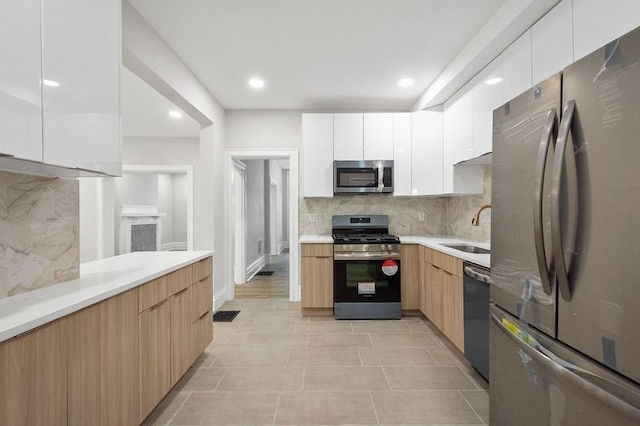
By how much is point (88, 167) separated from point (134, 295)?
63 cm

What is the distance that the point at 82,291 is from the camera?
129 cm

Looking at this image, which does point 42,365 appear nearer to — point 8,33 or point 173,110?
point 8,33

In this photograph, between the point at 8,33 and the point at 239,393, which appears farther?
the point at 239,393

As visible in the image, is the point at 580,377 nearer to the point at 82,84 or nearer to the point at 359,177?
the point at 82,84

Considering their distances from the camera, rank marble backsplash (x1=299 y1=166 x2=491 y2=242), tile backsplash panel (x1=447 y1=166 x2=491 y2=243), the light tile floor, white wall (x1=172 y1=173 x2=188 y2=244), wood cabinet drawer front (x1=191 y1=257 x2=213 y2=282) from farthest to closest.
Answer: white wall (x1=172 y1=173 x2=188 y2=244)
marble backsplash (x1=299 y1=166 x2=491 y2=242)
tile backsplash panel (x1=447 y1=166 x2=491 y2=243)
wood cabinet drawer front (x1=191 y1=257 x2=213 y2=282)
the light tile floor

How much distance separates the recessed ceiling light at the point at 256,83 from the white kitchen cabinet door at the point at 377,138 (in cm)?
126

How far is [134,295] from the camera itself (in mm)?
1479

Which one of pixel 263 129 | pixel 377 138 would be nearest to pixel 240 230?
pixel 263 129

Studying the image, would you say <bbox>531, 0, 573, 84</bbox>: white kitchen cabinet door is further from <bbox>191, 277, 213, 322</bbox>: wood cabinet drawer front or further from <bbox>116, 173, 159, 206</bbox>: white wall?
<bbox>116, 173, 159, 206</bbox>: white wall

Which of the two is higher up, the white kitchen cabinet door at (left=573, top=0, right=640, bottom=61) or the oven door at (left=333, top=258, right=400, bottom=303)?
the white kitchen cabinet door at (left=573, top=0, right=640, bottom=61)

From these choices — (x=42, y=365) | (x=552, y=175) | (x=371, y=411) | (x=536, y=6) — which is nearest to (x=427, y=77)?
(x=536, y=6)

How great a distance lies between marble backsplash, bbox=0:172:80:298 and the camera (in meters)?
1.32

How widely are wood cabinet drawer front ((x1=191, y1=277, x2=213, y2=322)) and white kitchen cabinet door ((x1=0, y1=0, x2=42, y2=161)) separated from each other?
136 cm

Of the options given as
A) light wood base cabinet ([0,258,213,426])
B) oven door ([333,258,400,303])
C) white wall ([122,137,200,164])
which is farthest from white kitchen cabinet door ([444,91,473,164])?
white wall ([122,137,200,164])
